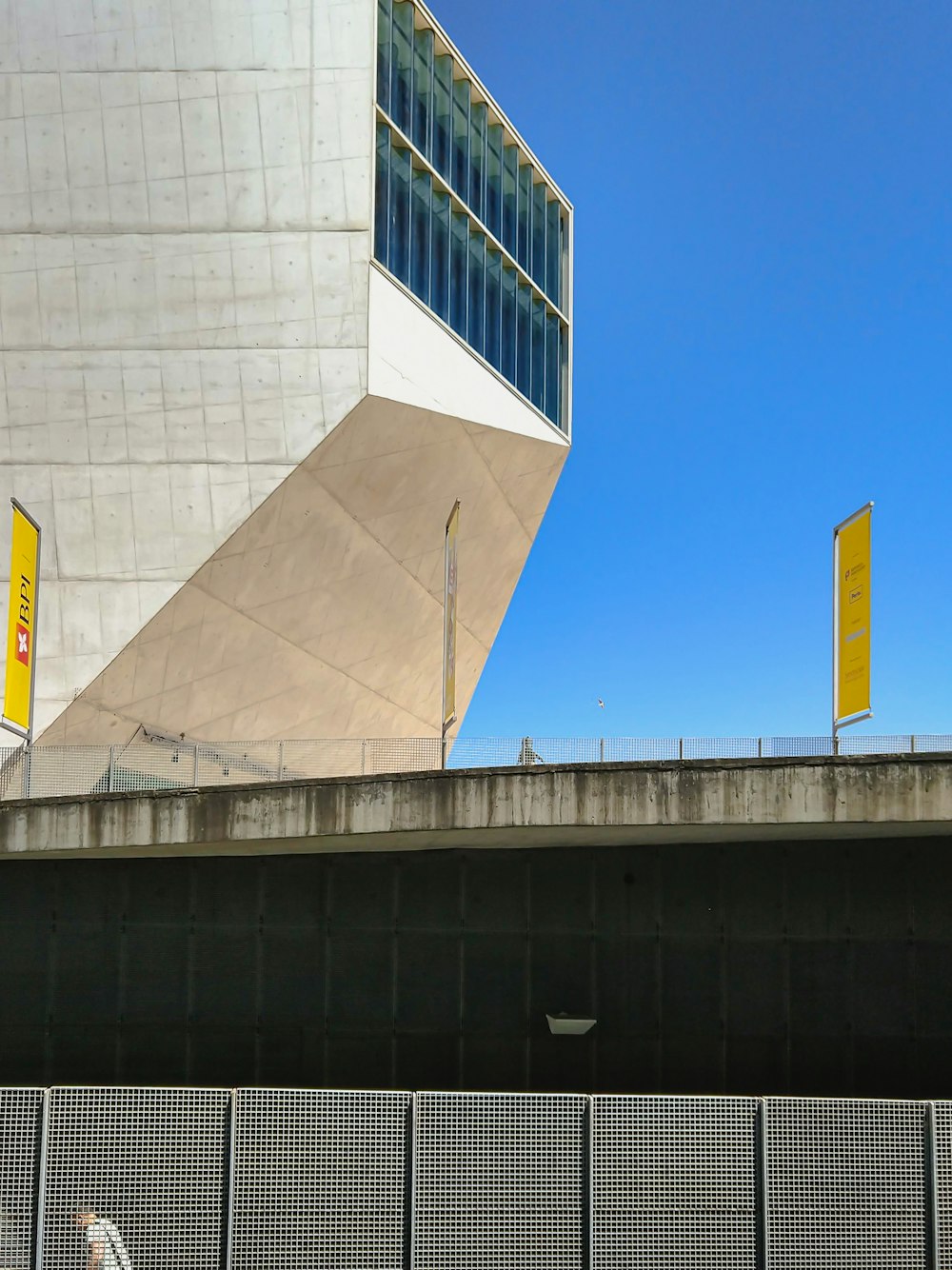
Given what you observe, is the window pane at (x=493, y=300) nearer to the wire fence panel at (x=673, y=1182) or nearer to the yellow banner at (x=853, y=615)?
the yellow banner at (x=853, y=615)

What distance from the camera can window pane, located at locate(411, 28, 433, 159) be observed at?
106 feet

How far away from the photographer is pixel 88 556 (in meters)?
28.4

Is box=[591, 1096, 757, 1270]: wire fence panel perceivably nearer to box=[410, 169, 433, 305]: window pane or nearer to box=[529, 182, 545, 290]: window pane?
box=[410, 169, 433, 305]: window pane

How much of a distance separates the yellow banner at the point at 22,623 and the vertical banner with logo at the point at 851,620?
1410cm

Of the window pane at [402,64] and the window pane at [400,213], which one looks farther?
the window pane at [402,64]

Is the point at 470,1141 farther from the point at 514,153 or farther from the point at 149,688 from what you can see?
the point at 514,153

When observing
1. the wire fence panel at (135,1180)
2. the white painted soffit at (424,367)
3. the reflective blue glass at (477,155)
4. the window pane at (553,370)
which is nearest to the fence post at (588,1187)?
the wire fence panel at (135,1180)

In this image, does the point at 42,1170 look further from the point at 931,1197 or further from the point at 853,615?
the point at 853,615

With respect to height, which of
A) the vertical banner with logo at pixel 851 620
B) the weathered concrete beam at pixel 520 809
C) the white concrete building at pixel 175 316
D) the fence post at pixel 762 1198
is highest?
the white concrete building at pixel 175 316

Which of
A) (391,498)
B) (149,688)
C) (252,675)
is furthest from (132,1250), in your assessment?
(391,498)

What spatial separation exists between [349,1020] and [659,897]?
4.61m

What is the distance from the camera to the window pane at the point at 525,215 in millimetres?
38406

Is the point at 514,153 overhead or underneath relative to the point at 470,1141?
overhead

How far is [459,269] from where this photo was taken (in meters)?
34.0
